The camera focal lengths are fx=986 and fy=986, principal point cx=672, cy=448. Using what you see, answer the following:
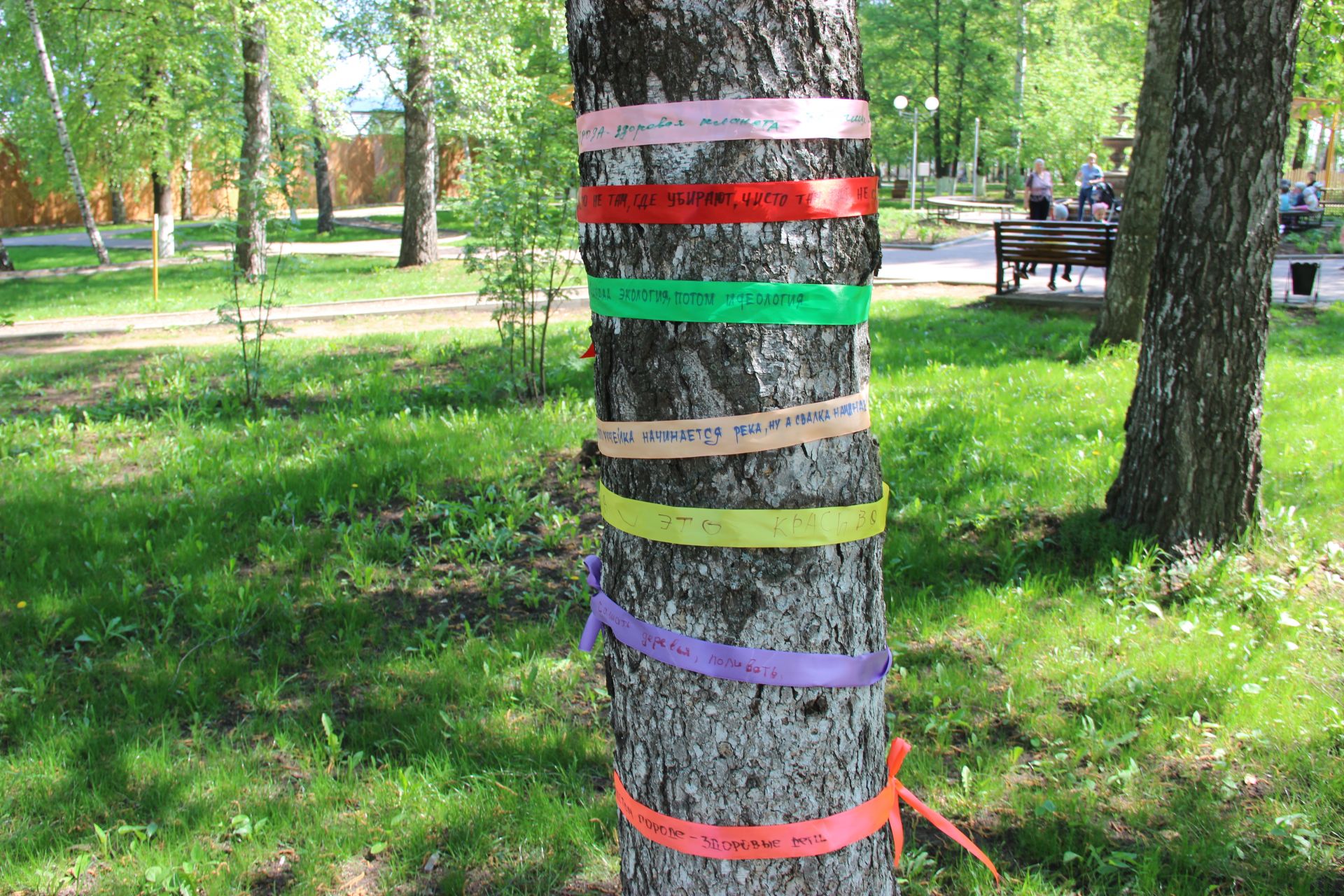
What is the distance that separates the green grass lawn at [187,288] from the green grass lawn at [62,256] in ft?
11.4

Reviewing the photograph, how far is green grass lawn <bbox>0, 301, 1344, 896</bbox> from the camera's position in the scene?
9.07ft

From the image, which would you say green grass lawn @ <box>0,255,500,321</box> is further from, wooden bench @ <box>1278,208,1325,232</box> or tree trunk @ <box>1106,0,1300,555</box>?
wooden bench @ <box>1278,208,1325,232</box>

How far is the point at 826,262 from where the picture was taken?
1576mm

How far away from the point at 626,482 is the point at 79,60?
2261cm

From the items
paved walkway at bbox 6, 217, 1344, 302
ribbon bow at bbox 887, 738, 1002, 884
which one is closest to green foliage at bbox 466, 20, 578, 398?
paved walkway at bbox 6, 217, 1344, 302

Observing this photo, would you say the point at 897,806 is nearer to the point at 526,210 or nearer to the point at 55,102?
the point at 526,210

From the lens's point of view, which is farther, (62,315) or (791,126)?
(62,315)

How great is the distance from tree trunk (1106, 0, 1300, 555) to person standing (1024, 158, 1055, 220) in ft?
54.6

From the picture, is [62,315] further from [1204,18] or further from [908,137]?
[908,137]

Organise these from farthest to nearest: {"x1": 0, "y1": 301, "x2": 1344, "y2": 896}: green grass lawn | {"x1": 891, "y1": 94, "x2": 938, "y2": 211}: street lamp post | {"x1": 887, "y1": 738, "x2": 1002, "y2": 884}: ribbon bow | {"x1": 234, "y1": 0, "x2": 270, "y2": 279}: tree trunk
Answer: {"x1": 891, "y1": 94, "x2": 938, "y2": 211}: street lamp post, {"x1": 234, "y1": 0, "x2": 270, "y2": 279}: tree trunk, {"x1": 0, "y1": 301, "x2": 1344, "y2": 896}: green grass lawn, {"x1": 887, "y1": 738, "x2": 1002, "y2": 884}: ribbon bow

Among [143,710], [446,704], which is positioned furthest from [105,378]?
[446,704]

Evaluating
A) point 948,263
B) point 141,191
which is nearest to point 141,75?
point 948,263

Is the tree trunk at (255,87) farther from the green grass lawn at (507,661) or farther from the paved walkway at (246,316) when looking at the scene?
the green grass lawn at (507,661)

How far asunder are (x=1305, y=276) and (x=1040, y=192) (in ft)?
30.4
